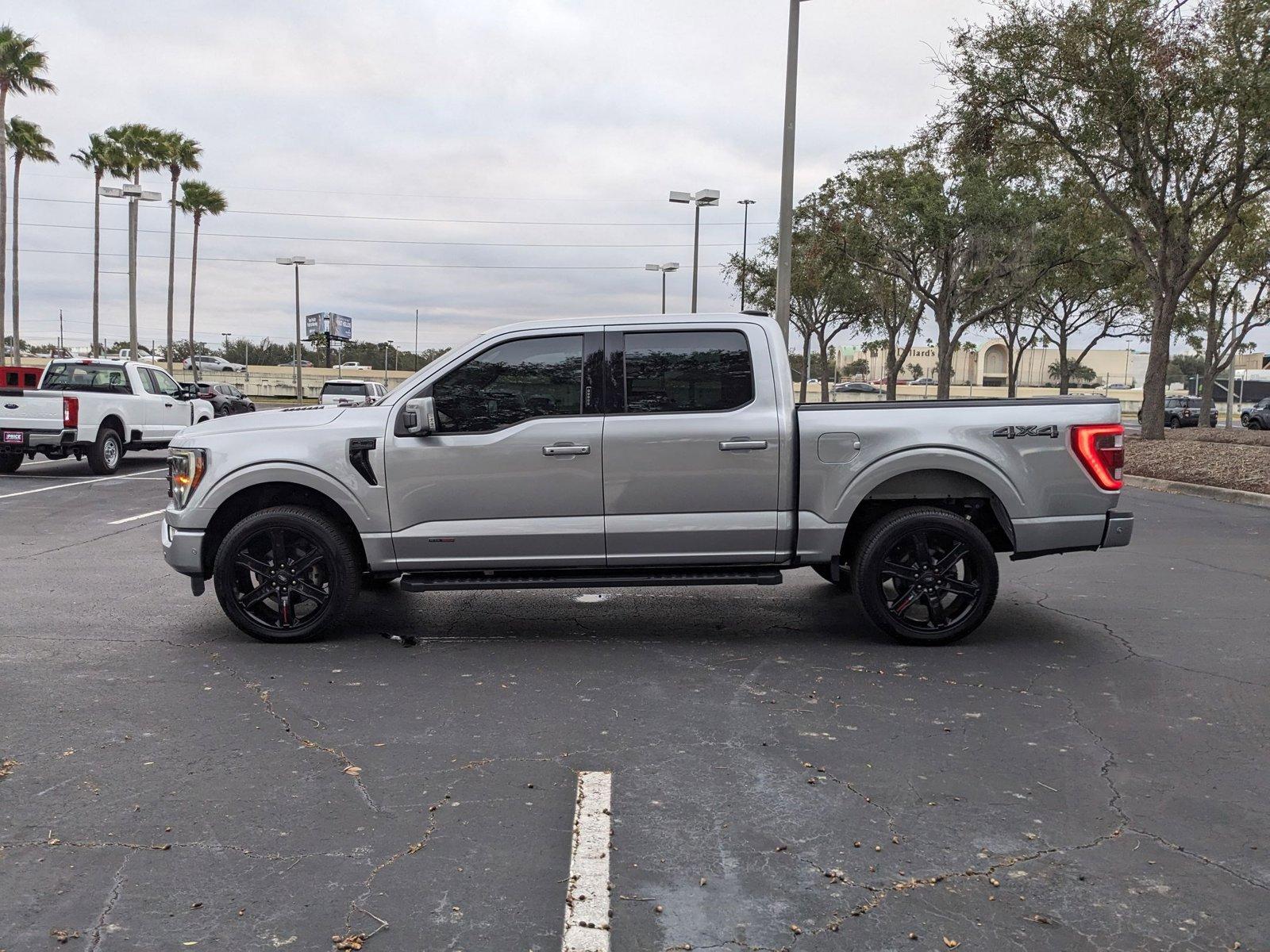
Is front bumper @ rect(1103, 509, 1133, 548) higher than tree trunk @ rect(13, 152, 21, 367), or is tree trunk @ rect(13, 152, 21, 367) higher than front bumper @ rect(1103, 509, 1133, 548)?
tree trunk @ rect(13, 152, 21, 367)

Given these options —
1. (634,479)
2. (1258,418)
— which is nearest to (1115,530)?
(634,479)

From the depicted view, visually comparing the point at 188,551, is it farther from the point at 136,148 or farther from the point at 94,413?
the point at 136,148

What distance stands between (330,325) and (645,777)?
349ft

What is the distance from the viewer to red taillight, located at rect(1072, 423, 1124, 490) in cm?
641

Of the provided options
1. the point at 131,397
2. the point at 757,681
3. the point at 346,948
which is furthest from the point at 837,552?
the point at 131,397

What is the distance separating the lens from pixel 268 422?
6590mm

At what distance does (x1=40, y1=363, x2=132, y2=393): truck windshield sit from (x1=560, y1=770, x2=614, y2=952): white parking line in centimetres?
1683

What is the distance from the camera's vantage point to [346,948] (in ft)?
9.77

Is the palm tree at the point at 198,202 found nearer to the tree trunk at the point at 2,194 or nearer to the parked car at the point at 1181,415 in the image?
the tree trunk at the point at 2,194

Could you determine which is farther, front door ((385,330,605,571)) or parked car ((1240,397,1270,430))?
parked car ((1240,397,1270,430))

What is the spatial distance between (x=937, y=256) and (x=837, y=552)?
94.6 ft

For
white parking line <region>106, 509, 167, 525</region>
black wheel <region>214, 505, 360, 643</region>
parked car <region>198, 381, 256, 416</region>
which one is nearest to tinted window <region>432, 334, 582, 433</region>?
black wheel <region>214, 505, 360, 643</region>

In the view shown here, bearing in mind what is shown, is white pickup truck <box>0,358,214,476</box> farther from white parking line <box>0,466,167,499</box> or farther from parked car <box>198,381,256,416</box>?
parked car <box>198,381,256,416</box>

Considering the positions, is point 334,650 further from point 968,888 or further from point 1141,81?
point 1141,81
